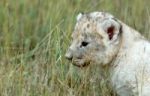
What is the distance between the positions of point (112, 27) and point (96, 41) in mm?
181

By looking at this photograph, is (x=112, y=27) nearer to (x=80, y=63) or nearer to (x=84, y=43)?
(x=84, y=43)

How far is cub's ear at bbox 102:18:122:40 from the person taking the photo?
237 inches

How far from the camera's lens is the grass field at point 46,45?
20.6ft

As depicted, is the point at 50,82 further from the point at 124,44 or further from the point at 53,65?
the point at 124,44

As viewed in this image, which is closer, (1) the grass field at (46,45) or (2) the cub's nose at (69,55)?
Result: (2) the cub's nose at (69,55)

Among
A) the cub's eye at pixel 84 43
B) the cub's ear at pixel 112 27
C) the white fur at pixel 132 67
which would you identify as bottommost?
the white fur at pixel 132 67

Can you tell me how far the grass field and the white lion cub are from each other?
6.3 inches

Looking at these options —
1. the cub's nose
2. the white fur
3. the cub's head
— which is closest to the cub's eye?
the cub's head

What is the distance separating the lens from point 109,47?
19.9 ft

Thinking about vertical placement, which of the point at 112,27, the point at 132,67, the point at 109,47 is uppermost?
the point at 112,27

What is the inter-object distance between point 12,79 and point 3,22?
170cm

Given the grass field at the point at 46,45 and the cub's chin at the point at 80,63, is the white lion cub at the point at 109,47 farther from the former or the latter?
the grass field at the point at 46,45

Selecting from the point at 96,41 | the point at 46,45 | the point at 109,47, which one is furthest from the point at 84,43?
the point at 46,45

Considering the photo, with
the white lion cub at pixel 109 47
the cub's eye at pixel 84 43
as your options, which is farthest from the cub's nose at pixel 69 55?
the cub's eye at pixel 84 43
